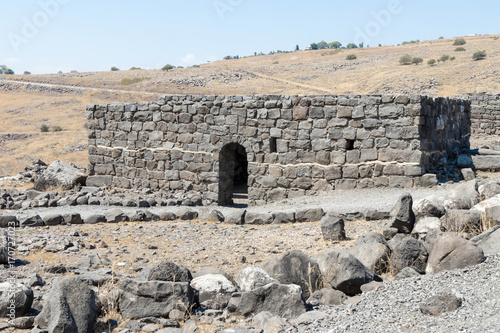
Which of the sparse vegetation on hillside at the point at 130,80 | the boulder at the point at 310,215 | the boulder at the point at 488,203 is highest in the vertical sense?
the sparse vegetation on hillside at the point at 130,80

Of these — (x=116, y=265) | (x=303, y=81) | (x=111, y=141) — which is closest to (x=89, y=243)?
(x=116, y=265)

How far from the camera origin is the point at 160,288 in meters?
5.05

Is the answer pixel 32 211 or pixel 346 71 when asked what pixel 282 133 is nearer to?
pixel 32 211

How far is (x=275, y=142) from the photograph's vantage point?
13.2m

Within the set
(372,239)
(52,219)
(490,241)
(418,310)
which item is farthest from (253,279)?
(52,219)

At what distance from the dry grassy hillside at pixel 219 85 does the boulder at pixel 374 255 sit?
1862cm

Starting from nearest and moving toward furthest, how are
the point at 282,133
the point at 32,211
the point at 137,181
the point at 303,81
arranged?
the point at 32,211
the point at 282,133
the point at 137,181
the point at 303,81

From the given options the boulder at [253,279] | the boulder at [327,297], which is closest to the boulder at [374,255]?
the boulder at [327,297]

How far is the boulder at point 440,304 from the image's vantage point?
424 centimetres

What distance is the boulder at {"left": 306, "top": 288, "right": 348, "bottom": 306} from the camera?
5117mm

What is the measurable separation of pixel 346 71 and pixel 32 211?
132 feet

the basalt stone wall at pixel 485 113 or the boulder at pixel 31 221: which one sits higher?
the basalt stone wall at pixel 485 113

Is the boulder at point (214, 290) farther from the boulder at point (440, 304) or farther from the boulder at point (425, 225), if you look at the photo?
the boulder at point (425, 225)

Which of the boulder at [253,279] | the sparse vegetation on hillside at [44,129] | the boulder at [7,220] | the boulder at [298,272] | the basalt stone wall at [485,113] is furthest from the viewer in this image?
the sparse vegetation on hillside at [44,129]
